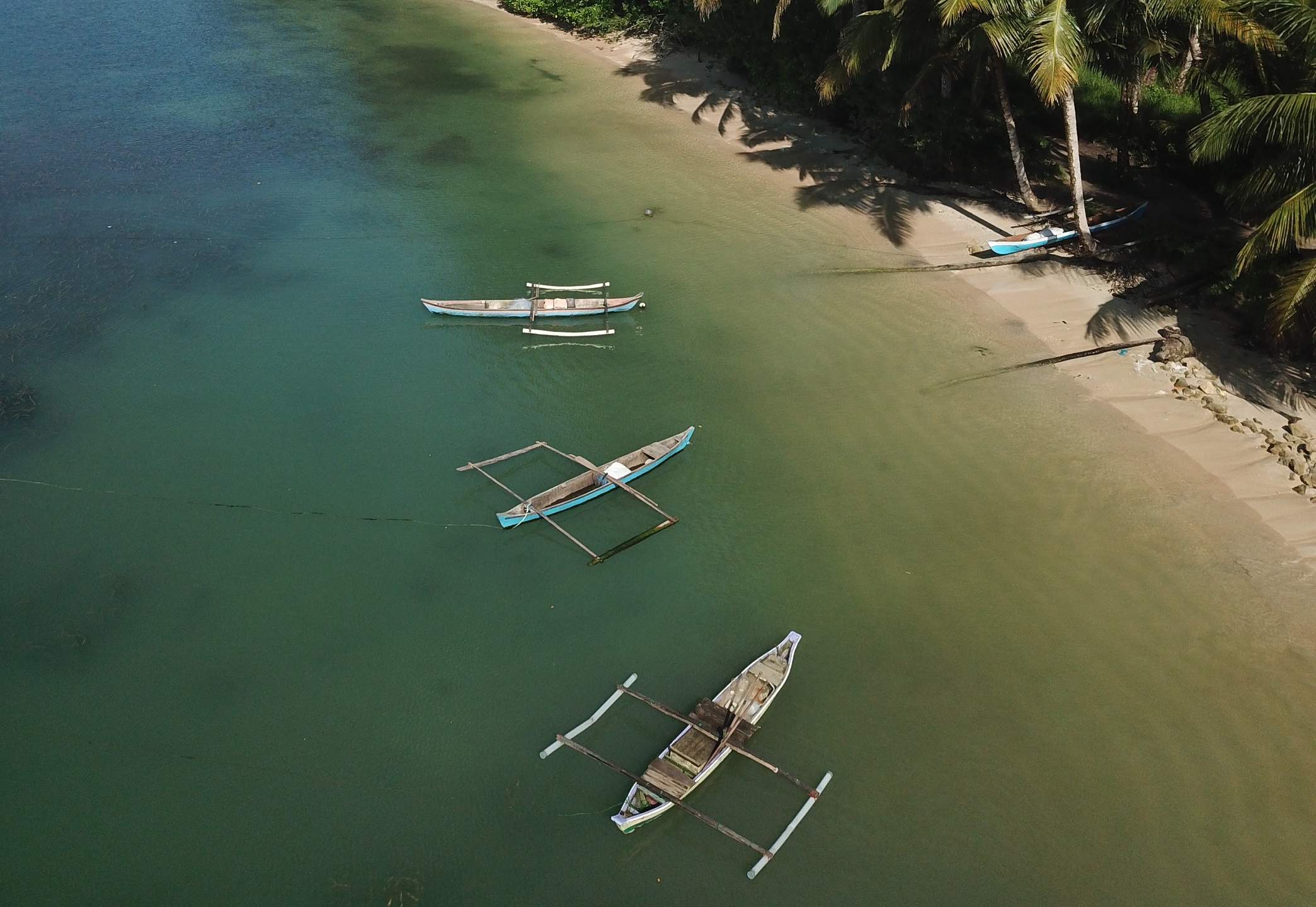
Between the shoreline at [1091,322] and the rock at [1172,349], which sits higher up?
the rock at [1172,349]

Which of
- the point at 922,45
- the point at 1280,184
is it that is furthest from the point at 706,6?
the point at 1280,184

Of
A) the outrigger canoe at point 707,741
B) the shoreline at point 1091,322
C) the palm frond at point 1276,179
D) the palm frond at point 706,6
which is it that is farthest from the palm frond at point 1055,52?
the outrigger canoe at point 707,741

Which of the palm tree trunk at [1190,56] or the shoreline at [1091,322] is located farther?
the palm tree trunk at [1190,56]

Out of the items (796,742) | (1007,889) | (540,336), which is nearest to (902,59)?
(540,336)

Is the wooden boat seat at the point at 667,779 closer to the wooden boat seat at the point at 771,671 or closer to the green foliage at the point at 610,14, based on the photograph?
the wooden boat seat at the point at 771,671

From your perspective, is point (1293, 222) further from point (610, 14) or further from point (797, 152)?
point (610, 14)

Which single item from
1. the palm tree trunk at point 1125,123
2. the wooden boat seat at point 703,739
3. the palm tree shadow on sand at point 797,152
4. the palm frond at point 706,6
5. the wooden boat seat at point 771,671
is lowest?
the wooden boat seat at point 703,739

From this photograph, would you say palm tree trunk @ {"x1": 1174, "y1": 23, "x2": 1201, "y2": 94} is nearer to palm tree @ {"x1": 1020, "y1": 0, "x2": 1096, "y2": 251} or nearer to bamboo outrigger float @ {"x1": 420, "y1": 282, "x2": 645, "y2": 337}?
palm tree @ {"x1": 1020, "y1": 0, "x2": 1096, "y2": 251}

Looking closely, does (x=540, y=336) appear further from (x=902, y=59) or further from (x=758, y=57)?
(x=758, y=57)

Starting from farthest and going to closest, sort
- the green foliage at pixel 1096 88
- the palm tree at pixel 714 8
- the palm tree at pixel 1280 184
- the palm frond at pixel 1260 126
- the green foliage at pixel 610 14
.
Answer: the green foliage at pixel 610 14
the palm tree at pixel 714 8
the green foliage at pixel 1096 88
the palm tree at pixel 1280 184
the palm frond at pixel 1260 126
